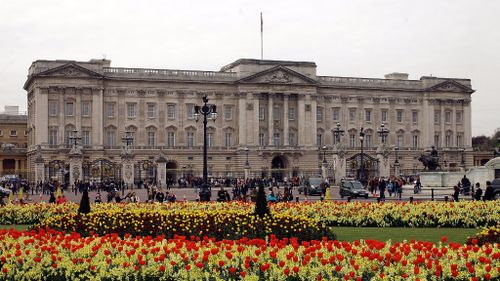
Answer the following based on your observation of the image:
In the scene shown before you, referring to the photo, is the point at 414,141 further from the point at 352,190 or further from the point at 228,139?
the point at 352,190

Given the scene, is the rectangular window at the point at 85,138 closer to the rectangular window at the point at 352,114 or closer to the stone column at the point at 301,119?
the stone column at the point at 301,119

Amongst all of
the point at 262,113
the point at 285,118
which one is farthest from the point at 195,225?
the point at 285,118

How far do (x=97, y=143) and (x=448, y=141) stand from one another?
46.9 meters

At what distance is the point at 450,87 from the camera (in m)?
99.7

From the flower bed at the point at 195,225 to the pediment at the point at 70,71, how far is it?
197ft

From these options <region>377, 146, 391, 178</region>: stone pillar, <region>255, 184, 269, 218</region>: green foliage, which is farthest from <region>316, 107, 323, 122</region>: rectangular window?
<region>255, 184, 269, 218</region>: green foliage

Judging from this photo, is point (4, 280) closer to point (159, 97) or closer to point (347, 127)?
point (159, 97)

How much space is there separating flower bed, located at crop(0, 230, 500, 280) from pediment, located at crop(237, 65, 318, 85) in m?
73.9

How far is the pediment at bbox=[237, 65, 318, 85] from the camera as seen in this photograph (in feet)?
291

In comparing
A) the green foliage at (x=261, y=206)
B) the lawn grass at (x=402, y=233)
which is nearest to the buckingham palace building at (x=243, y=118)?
the lawn grass at (x=402, y=233)

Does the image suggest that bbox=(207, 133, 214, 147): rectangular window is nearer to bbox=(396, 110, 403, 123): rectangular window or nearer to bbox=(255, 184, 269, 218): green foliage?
bbox=(396, 110, 403, 123): rectangular window

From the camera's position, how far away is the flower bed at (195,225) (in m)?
20.3

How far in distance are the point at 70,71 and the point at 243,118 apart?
2065cm

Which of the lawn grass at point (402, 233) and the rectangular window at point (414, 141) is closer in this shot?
the lawn grass at point (402, 233)
